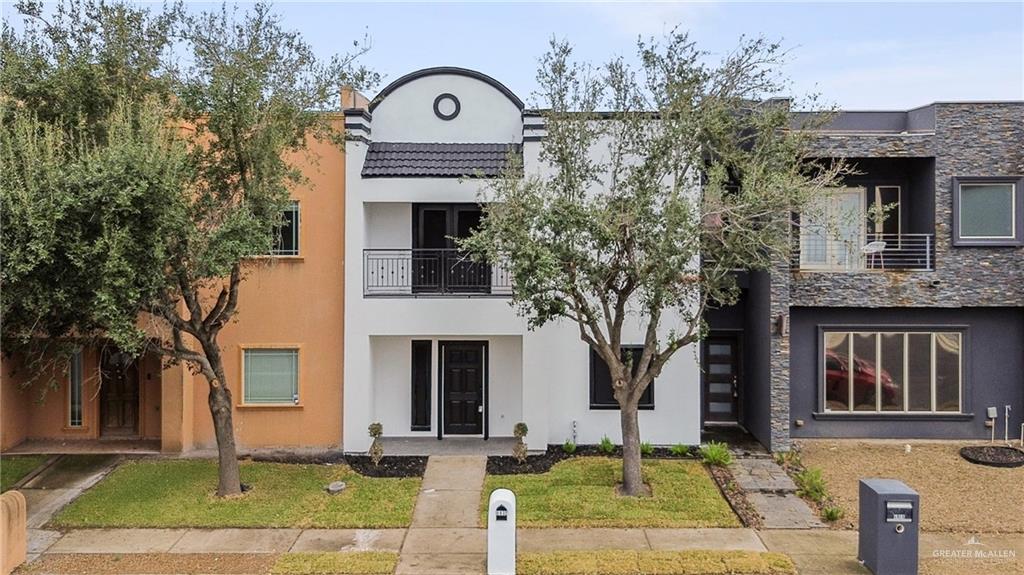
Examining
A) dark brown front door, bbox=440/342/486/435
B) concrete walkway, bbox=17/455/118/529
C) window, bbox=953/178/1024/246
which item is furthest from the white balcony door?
concrete walkway, bbox=17/455/118/529

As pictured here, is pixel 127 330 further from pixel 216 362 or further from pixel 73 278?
pixel 216 362

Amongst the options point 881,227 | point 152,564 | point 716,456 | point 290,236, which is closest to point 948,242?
point 881,227

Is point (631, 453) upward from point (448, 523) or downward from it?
upward

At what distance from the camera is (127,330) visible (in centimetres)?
930

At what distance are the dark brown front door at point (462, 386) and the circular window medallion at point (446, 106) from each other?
4.60 metres

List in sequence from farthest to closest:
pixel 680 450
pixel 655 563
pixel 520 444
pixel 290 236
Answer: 1. pixel 290 236
2. pixel 680 450
3. pixel 520 444
4. pixel 655 563

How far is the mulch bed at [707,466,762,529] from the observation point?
1032cm

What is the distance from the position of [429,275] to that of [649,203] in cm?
539

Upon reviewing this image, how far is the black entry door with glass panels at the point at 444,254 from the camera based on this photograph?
46.1 feet

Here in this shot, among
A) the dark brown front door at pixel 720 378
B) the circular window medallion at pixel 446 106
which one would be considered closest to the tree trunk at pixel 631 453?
the dark brown front door at pixel 720 378

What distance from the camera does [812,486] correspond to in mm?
11219

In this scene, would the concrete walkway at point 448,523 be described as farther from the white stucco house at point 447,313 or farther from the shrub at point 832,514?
the shrub at point 832,514

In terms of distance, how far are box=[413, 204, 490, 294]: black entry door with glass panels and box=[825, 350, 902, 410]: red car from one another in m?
7.26
